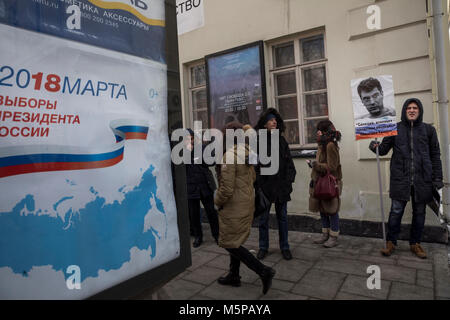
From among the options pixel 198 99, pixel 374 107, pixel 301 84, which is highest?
pixel 198 99

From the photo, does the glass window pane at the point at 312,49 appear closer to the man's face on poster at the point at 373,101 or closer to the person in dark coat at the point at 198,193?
the man's face on poster at the point at 373,101

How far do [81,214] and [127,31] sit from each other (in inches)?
39.6

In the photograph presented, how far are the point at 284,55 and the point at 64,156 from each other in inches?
208

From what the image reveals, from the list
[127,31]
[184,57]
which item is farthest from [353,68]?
[127,31]

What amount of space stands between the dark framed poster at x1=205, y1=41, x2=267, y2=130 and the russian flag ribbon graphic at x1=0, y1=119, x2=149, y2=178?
4509 mm

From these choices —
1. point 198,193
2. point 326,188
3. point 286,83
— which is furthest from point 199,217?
point 286,83

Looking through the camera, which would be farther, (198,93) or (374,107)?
(198,93)

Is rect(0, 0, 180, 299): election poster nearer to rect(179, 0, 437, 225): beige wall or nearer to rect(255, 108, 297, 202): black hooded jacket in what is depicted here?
rect(255, 108, 297, 202): black hooded jacket

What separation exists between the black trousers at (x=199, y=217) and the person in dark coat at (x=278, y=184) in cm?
97

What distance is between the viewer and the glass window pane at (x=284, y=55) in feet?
19.7

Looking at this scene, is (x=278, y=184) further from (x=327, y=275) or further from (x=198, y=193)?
(x=198, y=193)

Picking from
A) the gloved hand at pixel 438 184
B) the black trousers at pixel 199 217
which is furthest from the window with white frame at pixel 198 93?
the gloved hand at pixel 438 184

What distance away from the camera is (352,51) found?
17.0ft

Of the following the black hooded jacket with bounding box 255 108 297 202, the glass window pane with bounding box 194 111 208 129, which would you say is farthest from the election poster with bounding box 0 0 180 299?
the glass window pane with bounding box 194 111 208 129
